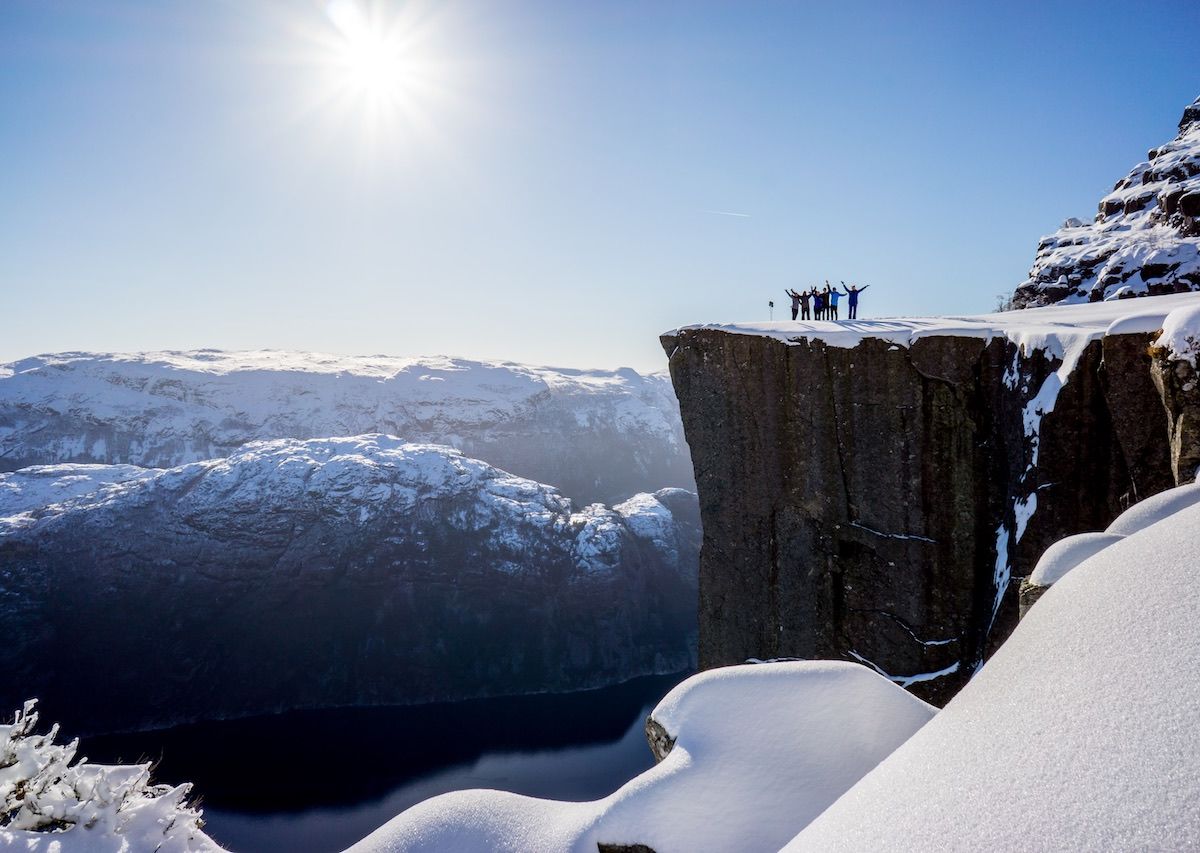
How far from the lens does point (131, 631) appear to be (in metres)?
94.9

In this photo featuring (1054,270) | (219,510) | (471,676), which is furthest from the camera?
(219,510)

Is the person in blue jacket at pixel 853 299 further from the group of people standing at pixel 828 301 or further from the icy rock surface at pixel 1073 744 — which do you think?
the icy rock surface at pixel 1073 744

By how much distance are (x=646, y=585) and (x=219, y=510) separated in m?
70.5

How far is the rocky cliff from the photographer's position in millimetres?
16422

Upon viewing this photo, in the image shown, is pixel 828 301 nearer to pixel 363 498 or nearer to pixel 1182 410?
pixel 1182 410

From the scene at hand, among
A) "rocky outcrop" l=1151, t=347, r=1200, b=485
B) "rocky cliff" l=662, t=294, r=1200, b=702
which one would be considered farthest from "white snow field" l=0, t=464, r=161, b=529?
"rocky outcrop" l=1151, t=347, r=1200, b=485

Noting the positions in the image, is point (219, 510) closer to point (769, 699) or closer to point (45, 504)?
point (45, 504)

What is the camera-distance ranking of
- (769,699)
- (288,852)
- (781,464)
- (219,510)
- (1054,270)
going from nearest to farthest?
(769,699) → (781,464) → (1054,270) → (288,852) → (219,510)

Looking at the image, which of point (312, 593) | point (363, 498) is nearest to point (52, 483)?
point (312, 593)

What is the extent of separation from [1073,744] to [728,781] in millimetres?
4095

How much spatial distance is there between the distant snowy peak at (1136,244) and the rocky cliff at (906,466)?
235 inches

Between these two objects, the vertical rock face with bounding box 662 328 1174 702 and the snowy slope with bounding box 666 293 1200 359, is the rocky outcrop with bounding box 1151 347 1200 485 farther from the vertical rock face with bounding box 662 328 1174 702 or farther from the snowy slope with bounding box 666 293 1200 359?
the vertical rock face with bounding box 662 328 1174 702

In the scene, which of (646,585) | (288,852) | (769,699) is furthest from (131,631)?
(769,699)

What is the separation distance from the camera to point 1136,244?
93.1 ft
